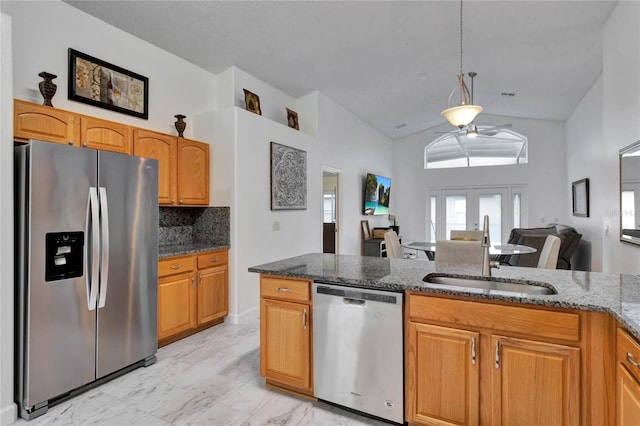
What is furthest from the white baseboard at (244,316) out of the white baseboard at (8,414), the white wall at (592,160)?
the white wall at (592,160)

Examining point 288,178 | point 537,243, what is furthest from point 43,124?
point 537,243

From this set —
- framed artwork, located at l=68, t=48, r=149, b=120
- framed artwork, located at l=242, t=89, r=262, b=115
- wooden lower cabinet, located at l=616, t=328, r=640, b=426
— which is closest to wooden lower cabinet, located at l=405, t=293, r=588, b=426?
wooden lower cabinet, located at l=616, t=328, r=640, b=426

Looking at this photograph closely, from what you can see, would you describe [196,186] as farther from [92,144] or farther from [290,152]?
[290,152]

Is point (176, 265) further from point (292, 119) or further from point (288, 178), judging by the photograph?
point (292, 119)

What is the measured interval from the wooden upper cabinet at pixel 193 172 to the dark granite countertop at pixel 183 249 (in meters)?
0.47

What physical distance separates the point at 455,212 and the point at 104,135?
7.71 m

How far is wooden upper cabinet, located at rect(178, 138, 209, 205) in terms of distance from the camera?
3.64 m

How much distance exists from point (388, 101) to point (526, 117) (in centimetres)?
360

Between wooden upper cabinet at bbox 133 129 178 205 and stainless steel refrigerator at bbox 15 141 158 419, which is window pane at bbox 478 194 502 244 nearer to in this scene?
wooden upper cabinet at bbox 133 129 178 205

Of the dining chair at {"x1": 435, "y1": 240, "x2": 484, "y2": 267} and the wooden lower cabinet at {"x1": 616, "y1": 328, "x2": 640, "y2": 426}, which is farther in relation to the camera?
the dining chair at {"x1": 435, "y1": 240, "x2": 484, "y2": 267}

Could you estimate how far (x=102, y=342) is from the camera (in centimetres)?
246

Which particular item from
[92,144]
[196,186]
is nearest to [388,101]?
[196,186]

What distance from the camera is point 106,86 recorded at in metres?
3.21

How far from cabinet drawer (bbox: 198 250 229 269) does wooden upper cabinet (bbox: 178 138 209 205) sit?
603 mm
